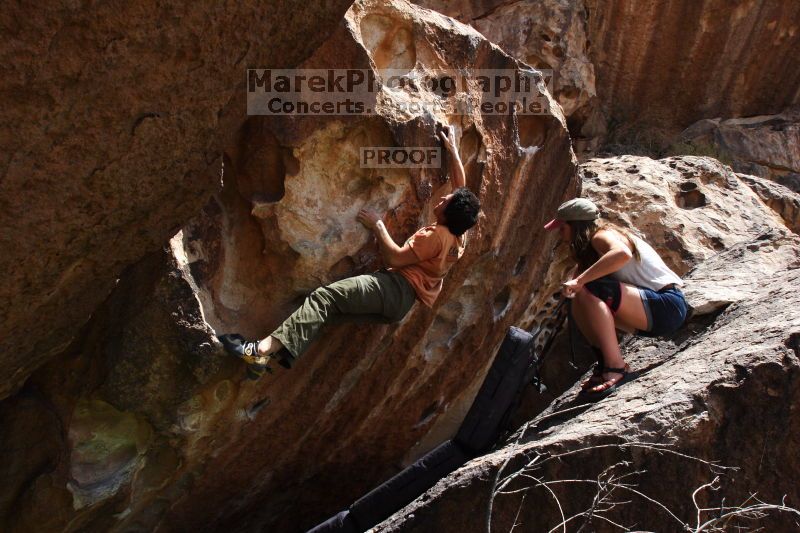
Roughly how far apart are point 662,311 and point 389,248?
1.35 m

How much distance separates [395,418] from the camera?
4746 millimetres

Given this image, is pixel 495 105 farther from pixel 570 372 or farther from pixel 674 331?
pixel 570 372

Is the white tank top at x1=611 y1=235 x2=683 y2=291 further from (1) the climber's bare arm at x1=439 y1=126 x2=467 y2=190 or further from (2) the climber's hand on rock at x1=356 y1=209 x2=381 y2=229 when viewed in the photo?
(2) the climber's hand on rock at x1=356 y1=209 x2=381 y2=229

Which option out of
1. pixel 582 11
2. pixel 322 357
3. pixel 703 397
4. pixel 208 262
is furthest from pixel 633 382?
pixel 582 11

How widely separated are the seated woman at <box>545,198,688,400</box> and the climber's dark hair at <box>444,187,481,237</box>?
0.43 metres

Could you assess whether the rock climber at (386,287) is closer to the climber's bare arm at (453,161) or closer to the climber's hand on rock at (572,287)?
the climber's bare arm at (453,161)

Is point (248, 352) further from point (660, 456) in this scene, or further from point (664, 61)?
point (664, 61)

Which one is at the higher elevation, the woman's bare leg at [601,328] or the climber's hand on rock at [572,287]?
the climber's hand on rock at [572,287]

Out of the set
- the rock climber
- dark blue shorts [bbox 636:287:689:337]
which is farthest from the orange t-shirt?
dark blue shorts [bbox 636:287:689:337]

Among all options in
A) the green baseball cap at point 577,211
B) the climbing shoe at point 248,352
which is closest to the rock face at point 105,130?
the climbing shoe at point 248,352

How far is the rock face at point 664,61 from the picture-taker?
7867mm

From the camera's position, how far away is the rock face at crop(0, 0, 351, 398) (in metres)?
2.45

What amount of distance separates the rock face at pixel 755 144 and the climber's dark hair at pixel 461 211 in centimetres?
530

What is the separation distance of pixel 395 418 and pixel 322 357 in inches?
31.6
